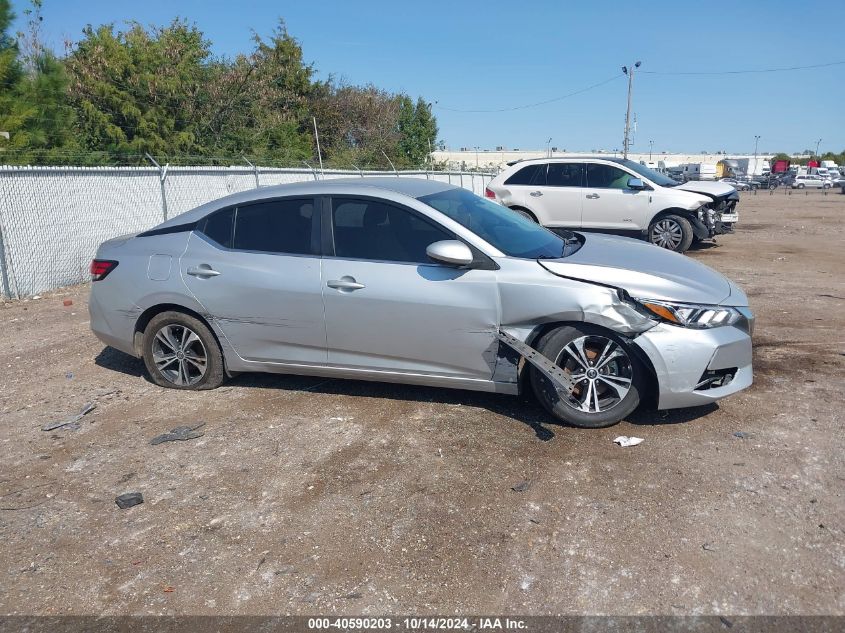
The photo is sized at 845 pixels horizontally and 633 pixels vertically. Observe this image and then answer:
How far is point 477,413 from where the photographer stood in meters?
5.17

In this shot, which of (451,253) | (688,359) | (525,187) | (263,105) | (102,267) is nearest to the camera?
(688,359)

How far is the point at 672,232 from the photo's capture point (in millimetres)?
12977

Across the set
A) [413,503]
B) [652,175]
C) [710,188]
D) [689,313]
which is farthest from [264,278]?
[710,188]

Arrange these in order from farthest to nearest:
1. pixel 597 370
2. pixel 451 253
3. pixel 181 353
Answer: pixel 181 353, pixel 451 253, pixel 597 370

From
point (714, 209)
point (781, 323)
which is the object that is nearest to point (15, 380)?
point (781, 323)

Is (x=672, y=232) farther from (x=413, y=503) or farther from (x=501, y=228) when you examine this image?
(x=413, y=503)

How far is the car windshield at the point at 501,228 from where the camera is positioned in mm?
5135

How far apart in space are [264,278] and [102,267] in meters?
1.59

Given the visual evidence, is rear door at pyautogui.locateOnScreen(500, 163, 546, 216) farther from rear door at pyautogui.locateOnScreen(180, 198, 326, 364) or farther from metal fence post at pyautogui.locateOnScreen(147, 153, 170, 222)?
rear door at pyautogui.locateOnScreen(180, 198, 326, 364)

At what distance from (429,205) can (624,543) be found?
275 centimetres

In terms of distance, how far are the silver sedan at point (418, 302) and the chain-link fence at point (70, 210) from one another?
4.85 metres

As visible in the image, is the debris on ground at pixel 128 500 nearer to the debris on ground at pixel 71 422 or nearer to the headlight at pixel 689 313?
the debris on ground at pixel 71 422

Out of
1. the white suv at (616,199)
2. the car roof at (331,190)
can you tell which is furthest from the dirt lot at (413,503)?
the white suv at (616,199)

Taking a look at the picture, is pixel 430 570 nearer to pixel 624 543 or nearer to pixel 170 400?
pixel 624 543
